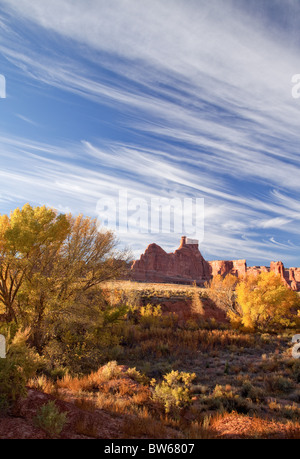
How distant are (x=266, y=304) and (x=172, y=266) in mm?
93154

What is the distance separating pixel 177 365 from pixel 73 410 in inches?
436

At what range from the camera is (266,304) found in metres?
28.8

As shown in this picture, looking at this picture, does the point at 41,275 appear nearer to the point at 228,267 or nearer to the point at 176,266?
the point at 176,266

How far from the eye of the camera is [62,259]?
15.7 m

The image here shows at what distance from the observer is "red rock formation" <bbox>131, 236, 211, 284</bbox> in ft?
371

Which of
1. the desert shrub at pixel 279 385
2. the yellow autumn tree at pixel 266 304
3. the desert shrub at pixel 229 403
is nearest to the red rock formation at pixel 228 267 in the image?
the yellow autumn tree at pixel 266 304

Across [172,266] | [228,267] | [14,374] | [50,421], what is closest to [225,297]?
[14,374]

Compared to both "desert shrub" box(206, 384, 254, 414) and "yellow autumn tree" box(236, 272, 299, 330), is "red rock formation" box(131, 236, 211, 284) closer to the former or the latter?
"yellow autumn tree" box(236, 272, 299, 330)

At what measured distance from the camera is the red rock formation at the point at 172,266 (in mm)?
113062

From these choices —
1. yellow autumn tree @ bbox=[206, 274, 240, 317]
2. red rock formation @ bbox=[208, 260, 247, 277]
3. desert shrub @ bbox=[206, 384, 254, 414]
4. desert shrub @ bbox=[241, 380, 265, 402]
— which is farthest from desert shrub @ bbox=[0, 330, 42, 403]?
red rock formation @ bbox=[208, 260, 247, 277]

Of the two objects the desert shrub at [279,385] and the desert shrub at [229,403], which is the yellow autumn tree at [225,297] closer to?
the desert shrub at [279,385]
